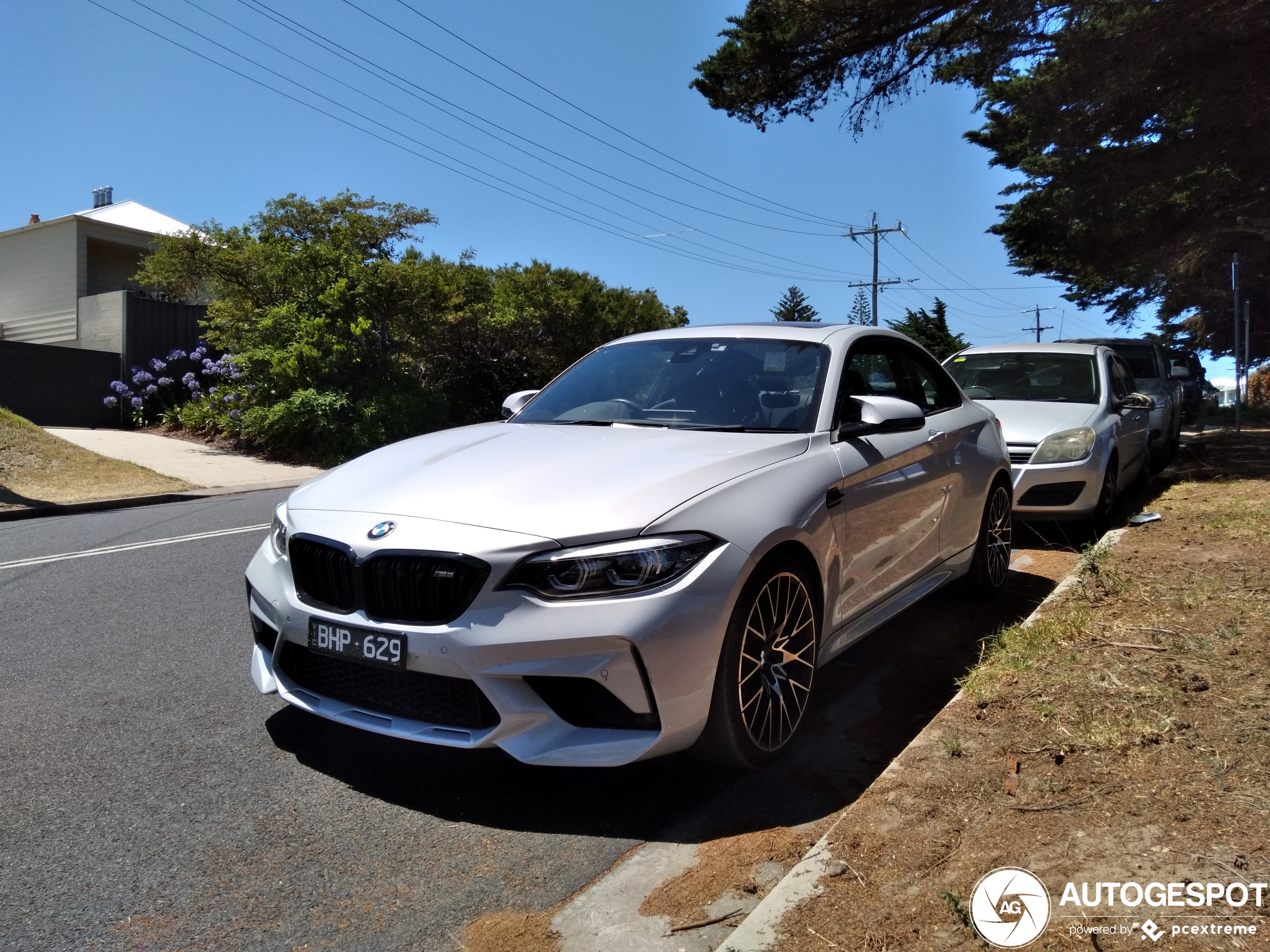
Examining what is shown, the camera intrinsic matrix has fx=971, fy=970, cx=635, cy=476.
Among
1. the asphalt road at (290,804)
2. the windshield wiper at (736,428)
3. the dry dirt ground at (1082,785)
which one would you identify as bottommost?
the asphalt road at (290,804)

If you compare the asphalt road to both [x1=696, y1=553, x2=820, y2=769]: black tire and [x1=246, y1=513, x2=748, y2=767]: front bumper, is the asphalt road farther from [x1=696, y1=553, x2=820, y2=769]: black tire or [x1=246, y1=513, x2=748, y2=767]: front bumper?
[x1=246, y1=513, x2=748, y2=767]: front bumper

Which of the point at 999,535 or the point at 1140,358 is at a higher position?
the point at 1140,358

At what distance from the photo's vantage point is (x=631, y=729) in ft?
9.54

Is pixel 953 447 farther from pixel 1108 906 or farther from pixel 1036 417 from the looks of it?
pixel 1036 417

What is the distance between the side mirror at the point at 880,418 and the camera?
13.0ft

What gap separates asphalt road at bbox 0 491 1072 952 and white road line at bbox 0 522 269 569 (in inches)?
98.1

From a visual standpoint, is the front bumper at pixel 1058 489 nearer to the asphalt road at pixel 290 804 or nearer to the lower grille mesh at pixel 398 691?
the asphalt road at pixel 290 804

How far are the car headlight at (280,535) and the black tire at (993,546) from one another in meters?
3.72

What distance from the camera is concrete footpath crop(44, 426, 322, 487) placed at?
579 inches

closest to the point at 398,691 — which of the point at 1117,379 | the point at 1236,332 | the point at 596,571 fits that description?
the point at 596,571

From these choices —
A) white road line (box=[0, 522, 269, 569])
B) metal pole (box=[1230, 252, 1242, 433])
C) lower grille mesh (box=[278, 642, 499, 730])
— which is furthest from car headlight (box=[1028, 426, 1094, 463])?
metal pole (box=[1230, 252, 1242, 433])

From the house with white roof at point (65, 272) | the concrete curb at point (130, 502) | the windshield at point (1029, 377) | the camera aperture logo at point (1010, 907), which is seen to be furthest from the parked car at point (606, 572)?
the house with white roof at point (65, 272)

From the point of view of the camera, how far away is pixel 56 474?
12852mm

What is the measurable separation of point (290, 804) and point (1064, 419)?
669cm
